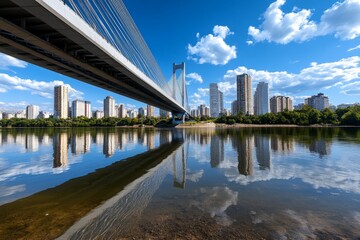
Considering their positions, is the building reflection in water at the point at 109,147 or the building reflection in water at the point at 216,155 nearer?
the building reflection in water at the point at 216,155

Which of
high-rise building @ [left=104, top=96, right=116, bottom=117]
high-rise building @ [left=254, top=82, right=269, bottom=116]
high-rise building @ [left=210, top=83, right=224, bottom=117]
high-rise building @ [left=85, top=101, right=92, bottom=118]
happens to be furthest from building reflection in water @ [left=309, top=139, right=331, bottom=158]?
high-rise building @ [left=85, top=101, right=92, bottom=118]

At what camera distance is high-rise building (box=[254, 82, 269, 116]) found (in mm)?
155250

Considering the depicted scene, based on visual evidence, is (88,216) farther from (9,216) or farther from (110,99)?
(110,99)

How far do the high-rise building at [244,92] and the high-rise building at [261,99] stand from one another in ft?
93.6

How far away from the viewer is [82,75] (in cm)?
1803

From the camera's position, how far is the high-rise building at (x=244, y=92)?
129500mm

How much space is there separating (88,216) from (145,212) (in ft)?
5.76

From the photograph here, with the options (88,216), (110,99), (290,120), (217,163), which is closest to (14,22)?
(88,216)

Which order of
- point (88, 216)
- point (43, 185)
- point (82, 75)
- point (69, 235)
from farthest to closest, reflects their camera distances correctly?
point (82, 75)
point (43, 185)
point (88, 216)
point (69, 235)

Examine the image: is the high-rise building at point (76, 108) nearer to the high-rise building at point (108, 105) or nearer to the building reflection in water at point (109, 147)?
the high-rise building at point (108, 105)

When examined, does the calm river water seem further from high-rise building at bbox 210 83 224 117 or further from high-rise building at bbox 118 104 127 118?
high-rise building at bbox 118 104 127 118

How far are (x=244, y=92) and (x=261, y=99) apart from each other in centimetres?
3563

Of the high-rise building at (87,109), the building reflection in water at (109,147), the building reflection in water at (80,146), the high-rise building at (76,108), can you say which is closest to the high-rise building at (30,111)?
the high-rise building at (76,108)

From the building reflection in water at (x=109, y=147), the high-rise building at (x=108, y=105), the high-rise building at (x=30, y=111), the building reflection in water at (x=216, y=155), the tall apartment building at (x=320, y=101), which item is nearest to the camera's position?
the building reflection in water at (x=216, y=155)
